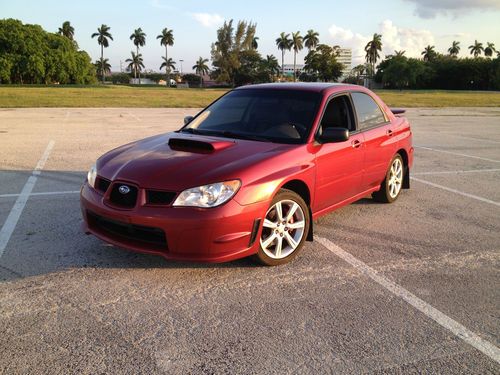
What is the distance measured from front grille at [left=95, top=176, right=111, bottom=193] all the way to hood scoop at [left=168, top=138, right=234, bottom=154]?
0.67m

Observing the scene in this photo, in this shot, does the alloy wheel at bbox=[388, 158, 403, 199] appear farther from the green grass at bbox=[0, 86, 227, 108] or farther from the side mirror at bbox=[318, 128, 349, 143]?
the green grass at bbox=[0, 86, 227, 108]

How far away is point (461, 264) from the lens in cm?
397

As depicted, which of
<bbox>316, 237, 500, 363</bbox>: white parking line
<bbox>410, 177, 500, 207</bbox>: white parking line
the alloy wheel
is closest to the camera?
<bbox>316, 237, 500, 363</bbox>: white parking line

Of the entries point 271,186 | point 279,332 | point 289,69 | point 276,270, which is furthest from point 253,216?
point 289,69

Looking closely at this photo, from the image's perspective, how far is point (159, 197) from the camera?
3.37 m

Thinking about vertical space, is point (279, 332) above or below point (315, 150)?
below

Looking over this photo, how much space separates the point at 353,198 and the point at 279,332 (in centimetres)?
249

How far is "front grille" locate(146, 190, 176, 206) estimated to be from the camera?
3332mm

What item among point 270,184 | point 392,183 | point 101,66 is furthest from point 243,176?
point 101,66

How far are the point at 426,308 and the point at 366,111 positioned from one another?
2.73 meters

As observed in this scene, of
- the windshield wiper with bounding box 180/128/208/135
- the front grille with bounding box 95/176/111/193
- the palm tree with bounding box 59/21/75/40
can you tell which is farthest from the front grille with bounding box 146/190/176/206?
the palm tree with bounding box 59/21/75/40

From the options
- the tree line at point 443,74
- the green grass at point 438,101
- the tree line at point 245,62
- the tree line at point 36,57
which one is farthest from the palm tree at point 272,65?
the green grass at point 438,101

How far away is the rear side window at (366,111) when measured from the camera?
5.08 metres

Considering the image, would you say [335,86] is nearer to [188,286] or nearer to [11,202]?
[188,286]
